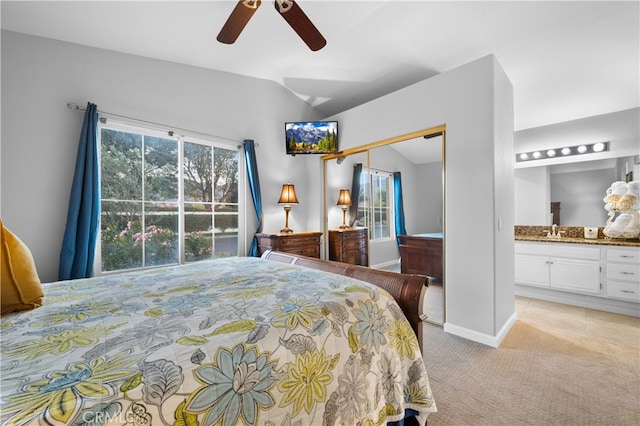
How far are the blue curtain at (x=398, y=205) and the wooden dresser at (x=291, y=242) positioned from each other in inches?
45.4

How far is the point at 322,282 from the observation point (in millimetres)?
1467

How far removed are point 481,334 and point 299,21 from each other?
3020 millimetres

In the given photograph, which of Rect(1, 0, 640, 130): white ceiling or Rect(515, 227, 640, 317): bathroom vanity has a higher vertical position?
Rect(1, 0, 640, 130): white ceiling

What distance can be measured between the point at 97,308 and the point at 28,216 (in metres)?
1.89

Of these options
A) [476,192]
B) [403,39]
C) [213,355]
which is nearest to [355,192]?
[476,192]

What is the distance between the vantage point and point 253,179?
3607 millimetres

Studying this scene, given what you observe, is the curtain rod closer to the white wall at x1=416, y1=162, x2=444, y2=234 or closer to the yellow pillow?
the yellow pillow

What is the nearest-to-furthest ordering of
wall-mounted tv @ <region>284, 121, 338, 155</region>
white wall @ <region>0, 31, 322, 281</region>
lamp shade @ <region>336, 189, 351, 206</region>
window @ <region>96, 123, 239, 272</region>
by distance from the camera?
1. white wall @ <region>0, 31, 322, 281</region>
2. window @ <region>96, 123, 239, 272</region>
3. wall-mounted tv @ <region>284, 121, 338, 155</region>
4. lamp shade @ <region>336, 189, 351, 206</region>

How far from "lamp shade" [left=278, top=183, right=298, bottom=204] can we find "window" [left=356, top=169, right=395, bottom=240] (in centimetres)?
95

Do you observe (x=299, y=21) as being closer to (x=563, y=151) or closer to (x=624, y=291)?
(x=563, y=151)

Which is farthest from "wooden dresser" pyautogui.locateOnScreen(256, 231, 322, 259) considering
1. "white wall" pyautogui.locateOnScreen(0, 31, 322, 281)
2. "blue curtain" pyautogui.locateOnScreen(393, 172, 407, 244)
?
"white wall" pyautogui.locateOnScreen(0, 31, 322, 281)

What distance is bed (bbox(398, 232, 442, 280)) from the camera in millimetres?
2924

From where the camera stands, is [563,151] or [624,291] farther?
[563,151]

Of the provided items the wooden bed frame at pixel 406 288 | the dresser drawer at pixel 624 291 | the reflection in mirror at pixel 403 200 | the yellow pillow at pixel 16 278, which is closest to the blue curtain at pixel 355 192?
the reflection in mirror at pixel 403 200
